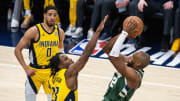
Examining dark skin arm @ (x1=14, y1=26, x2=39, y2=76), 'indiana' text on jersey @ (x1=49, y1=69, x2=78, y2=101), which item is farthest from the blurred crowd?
'indiana' text on jersey @ (x1=49, y1=69, x2=78, y2=101)

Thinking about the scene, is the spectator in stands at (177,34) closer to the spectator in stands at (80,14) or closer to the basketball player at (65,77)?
the spectator in stands at (80,14)

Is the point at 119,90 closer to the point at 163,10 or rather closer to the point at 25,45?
the point at 25,45

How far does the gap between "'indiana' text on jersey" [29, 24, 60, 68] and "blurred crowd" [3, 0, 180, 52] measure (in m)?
3.68

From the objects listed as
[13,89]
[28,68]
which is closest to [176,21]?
[13,89]

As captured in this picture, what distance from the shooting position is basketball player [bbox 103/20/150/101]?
3203 millimetres

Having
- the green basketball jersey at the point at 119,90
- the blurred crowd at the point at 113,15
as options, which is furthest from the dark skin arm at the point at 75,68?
the blurred crowd at the point at 113,15

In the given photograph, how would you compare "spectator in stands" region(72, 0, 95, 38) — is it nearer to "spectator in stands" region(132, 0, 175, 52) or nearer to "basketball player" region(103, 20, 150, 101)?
"spectator in stands" region(132, 0, 175, 52)

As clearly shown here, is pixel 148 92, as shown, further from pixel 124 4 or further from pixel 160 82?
pixel 124 4

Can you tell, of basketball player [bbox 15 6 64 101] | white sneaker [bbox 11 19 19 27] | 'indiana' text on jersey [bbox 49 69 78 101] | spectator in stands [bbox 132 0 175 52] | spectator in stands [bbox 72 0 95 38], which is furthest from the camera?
white sneaker [bbox 11 19 19 27]

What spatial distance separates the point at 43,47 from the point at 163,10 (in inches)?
160

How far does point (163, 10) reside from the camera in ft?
25.6

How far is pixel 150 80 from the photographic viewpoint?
254 inches

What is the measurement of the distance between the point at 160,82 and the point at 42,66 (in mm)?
2619

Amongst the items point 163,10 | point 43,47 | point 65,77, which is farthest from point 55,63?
point 163,10
